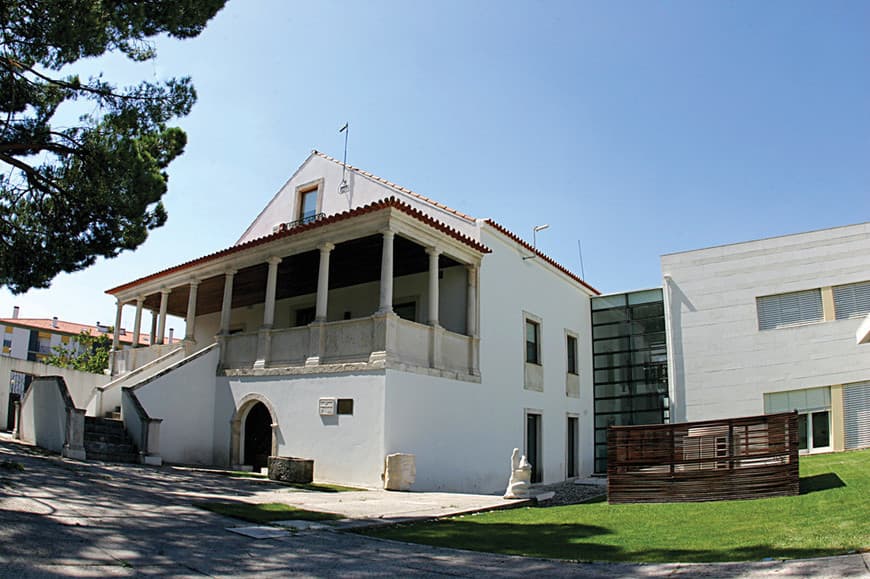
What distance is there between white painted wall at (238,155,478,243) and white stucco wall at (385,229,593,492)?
1.61 metres

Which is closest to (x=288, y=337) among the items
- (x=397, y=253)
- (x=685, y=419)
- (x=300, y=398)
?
(x=300, y=398)

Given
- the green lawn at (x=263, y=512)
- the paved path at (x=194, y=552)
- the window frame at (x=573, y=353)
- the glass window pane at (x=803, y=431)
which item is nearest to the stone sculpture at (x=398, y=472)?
the green lawn at (x=263, y=512)

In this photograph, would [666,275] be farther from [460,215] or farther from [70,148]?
[70,148]

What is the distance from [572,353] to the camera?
943 inches

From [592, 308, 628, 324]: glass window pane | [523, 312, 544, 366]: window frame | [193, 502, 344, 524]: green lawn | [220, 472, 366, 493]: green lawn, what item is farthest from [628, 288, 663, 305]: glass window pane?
[193, 502, 344, 524]: green lawn

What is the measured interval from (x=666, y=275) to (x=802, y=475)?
35.5 ft

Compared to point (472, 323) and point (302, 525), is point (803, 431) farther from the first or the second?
point (302, 525)

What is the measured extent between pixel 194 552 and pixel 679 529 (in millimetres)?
5644

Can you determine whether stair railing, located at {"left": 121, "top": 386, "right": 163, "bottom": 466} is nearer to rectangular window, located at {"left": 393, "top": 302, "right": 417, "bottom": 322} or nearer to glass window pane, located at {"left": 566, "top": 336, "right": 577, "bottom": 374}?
rectangular window, located at {"left": 393, "top": 302, "right": 417, "bottom": 322}

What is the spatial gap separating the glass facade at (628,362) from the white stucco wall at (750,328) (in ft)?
3.43

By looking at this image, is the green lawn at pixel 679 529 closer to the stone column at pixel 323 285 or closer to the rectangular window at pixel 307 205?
the stone column at pixel 323 285

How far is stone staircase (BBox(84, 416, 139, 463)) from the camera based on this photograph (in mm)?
14984

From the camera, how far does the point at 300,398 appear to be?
16.1 meters

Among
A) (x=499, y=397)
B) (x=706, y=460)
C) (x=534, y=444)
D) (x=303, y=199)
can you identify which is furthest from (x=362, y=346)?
(x=303, y=199)
